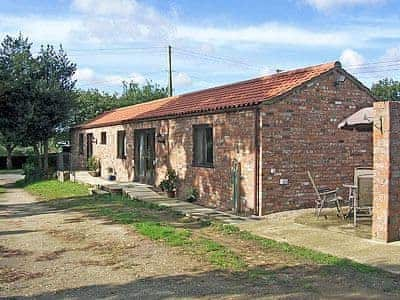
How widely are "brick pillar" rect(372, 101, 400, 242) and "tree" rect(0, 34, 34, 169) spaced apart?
21591 mm

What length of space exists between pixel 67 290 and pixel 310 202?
27.1ft

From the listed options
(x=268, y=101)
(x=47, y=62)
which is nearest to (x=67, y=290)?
(x=268, y=101)

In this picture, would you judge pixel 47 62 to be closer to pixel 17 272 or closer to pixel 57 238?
pixel 57 238

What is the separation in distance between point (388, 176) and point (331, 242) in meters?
1.56

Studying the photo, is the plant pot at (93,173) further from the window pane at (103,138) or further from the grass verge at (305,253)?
the grass verge at (305,253)

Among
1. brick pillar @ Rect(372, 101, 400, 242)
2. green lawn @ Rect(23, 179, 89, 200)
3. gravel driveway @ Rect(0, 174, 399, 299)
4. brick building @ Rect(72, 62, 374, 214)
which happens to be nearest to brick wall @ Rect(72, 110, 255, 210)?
brick building @ Rect(72, 62, 374, 214)

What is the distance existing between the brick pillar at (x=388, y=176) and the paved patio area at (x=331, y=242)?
0.33 meters

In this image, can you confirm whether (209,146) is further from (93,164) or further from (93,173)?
(93,164)

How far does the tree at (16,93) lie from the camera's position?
2670cm

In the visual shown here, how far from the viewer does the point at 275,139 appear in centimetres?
1255

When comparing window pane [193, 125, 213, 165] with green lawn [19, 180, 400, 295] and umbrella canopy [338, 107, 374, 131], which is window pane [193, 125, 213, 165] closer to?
green lawn [19, 180, 400, 295]

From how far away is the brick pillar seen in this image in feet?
29.1

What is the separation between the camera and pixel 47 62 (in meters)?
28.4

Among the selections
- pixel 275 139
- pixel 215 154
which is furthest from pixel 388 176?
pixel 215 154
